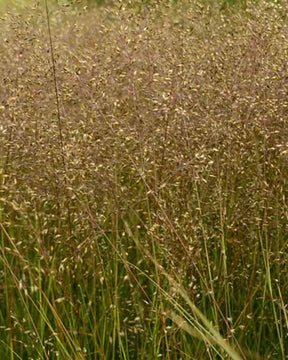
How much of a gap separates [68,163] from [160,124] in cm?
35

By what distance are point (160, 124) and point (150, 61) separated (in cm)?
38

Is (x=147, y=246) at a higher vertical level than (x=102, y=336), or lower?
higher

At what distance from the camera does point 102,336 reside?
2.00 metres

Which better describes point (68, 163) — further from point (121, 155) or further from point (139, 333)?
point (139, 333)

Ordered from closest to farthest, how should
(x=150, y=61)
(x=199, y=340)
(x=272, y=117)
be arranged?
(x=199, y=340)
(x=272, y=117)
(x=150, y=61)

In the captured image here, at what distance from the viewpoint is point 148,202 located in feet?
6.42

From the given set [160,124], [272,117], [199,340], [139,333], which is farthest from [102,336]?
[272,117]

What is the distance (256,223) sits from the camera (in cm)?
208

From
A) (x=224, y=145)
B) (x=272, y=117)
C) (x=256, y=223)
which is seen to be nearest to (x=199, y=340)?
(x=256, y=223)

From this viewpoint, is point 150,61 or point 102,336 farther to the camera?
point 150,61

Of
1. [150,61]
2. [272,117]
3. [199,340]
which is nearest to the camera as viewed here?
[199,340]

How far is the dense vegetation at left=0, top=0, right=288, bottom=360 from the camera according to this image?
194 cm

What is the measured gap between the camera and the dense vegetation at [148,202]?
6.37 feet

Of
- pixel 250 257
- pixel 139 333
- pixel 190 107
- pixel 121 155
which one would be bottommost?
pixel 139 333
